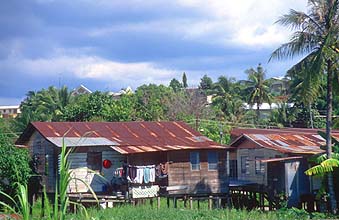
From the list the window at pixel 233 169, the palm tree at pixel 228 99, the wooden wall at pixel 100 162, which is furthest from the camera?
the palm tree at pixel 228 99

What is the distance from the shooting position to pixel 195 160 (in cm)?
2819

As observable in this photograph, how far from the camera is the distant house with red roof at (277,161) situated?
2670 cm

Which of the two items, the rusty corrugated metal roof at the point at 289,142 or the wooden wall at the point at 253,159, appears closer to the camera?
the rusty corrugated metal roof at the point at 289,142

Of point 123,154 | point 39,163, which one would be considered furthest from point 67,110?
point 123,154

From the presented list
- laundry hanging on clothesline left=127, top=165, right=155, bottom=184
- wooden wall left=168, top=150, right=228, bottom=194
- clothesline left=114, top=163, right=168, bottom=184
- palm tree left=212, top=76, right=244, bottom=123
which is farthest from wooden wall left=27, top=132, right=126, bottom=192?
palm tree left=212, top=76, right=244, bottom=123

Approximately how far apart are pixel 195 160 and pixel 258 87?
84.9 ft

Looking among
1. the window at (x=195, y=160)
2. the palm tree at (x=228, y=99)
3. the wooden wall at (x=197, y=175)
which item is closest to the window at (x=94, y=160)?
the wooden wall at (x=197, y=175)

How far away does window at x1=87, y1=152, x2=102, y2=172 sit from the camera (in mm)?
26484

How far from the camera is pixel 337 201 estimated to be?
24906 millimetres

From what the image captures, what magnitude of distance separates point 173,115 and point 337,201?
2374 centimetres

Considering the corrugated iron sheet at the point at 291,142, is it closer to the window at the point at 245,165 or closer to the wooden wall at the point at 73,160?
the window at the point at 245,165

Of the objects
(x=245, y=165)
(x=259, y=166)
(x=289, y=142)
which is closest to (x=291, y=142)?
(x=289, y=142)

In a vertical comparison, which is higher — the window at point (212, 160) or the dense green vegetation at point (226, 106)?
the dense green vegetation at point (226, 106)

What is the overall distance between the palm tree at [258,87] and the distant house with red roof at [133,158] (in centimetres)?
2361
